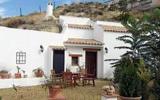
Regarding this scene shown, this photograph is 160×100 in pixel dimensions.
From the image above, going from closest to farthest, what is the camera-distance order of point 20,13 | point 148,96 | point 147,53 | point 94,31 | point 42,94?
1. point 148,96
2. point 42,94
3. point 147,53
4. point 94,31
5. point 20,13

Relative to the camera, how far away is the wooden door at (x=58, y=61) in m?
28.3

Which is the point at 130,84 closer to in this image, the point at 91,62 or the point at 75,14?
the point at 91,62

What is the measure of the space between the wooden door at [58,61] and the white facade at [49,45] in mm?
354

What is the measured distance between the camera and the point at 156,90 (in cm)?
1591

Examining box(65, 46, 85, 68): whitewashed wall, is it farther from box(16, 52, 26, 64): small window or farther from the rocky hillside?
the rocky hillside

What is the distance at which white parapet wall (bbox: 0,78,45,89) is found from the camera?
75.4 ft

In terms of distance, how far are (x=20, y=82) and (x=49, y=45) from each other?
5.36 meters

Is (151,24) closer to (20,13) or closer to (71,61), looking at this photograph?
(71,61)

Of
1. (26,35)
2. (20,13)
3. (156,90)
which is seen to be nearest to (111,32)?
(26,35)

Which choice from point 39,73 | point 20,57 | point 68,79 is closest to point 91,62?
point 39,73

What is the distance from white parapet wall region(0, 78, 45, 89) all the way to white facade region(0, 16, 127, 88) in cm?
10

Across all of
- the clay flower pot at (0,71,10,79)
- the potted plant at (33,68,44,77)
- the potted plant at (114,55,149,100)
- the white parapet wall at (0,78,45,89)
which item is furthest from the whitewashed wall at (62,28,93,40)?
the potted plant at (114,55,149,100)

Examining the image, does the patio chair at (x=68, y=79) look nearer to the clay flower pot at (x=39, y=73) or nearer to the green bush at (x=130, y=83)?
the clay flower pot at (x=39, y=73)

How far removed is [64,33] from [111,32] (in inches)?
165
